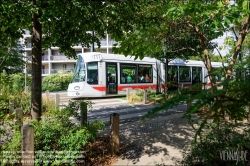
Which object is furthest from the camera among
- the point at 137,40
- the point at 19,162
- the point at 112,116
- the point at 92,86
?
the point at 92,86

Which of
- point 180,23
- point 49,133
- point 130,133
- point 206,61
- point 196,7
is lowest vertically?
point 130,133

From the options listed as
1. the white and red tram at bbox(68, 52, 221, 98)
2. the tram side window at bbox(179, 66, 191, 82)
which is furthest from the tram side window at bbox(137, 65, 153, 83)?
the tram side window at bbox(179, 66, 191, 82)

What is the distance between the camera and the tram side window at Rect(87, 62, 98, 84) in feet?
46.7

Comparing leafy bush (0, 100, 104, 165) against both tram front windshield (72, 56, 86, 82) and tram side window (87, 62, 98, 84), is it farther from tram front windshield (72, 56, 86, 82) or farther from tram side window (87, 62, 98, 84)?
tram front windshield (72, 56, 86, 82)

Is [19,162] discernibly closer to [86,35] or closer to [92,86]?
[86,35]

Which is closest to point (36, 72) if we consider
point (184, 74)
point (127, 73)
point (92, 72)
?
point (92, 72)

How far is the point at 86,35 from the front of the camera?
18.9 ft

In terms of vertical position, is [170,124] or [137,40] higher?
[137,40]

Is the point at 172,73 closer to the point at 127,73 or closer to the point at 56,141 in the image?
the point at 127,73

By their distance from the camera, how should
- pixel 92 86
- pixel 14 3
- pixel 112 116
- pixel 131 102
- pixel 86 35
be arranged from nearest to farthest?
pixel 14 3
pixel 112 116
pixel 86 35
pixel 131 102
pixel 92 86

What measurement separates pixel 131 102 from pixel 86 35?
7924mm

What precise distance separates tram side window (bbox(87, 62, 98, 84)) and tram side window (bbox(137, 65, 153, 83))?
13.3ft

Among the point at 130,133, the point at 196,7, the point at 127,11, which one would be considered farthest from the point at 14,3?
the point at 130,133

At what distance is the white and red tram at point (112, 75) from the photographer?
1421cm
